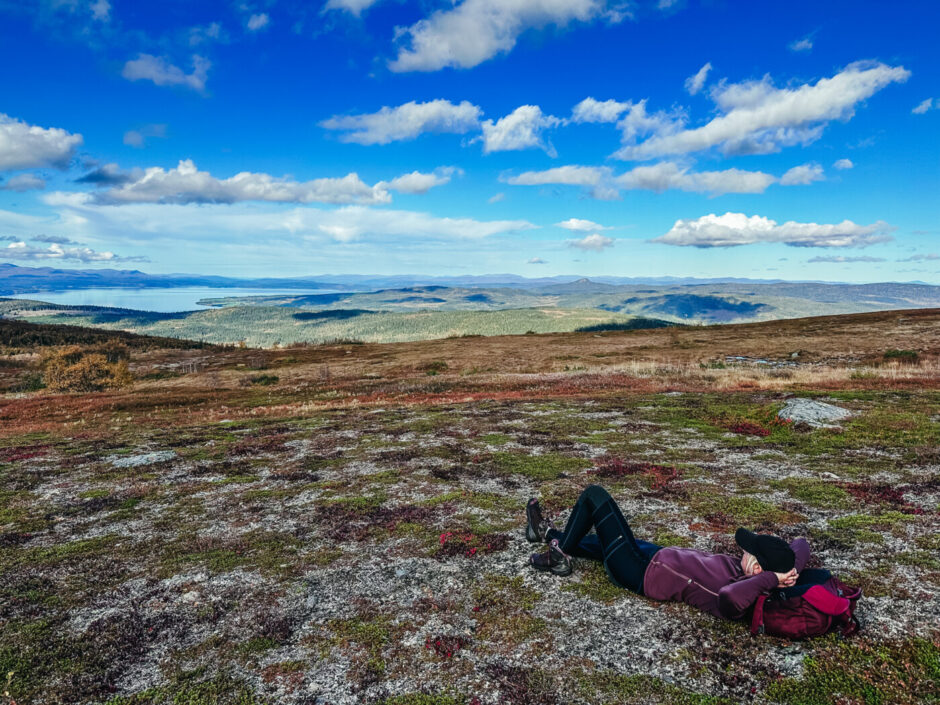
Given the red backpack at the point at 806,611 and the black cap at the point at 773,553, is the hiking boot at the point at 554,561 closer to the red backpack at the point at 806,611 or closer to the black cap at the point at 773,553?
the red backpack at the point at 806,611

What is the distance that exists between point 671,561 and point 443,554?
179 inches

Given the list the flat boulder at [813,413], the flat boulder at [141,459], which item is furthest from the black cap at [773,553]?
the flat boulder at [141,459]

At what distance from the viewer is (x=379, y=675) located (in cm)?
654

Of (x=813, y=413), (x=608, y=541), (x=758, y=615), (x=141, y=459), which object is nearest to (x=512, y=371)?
(x=813, y=413)

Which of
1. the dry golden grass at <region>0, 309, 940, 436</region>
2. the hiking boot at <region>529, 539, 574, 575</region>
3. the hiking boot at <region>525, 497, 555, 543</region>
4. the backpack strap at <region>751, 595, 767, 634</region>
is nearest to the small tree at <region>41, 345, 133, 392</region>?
the dry golden grass at <region>0, 309, 940, 436</region>

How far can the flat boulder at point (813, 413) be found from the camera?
1955 centimetres

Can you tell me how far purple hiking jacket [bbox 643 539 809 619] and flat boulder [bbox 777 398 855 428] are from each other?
14868 mm

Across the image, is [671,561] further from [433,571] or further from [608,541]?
[433,571]

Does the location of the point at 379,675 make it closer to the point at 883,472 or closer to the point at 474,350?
the point at 883,472

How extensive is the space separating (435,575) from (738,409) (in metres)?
20.0

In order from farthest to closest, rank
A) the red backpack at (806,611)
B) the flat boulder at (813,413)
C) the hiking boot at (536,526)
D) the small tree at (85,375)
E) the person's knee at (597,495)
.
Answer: the small tree at (85,375), the flat boulder at (813,413), the hiking boot at (536,526), the person's knee at (597,495), the red backpack at (806,611)

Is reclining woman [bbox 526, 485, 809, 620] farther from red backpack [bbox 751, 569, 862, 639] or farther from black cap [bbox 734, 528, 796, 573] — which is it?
red backpack [bbox 751, 569, 862, 639]

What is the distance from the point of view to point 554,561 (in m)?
9.07

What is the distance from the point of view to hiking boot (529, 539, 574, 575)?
898cm
